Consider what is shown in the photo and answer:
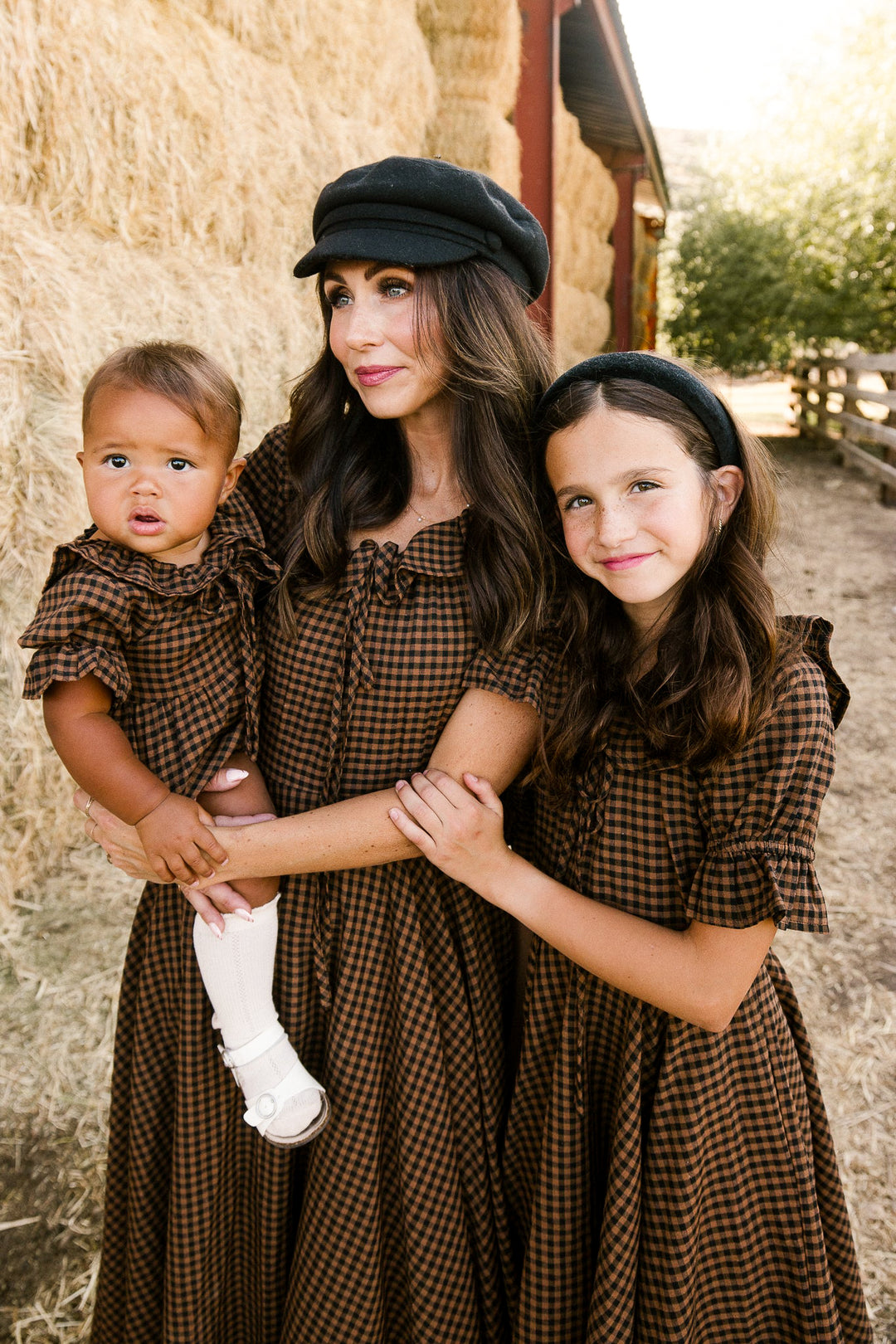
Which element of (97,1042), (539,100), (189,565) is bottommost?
(97,1042)

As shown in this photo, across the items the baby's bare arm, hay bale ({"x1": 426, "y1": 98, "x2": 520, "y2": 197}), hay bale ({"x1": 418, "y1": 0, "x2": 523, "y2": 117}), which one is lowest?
the baby's bare arm

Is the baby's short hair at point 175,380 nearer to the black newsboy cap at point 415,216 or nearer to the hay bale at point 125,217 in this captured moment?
the black newsboy cap at point 415,216

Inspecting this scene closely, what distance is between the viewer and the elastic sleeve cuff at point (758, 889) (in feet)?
4.79

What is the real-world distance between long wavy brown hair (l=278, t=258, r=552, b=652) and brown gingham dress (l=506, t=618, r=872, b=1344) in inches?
12.7

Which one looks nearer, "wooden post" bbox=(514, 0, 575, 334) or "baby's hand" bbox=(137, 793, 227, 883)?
"baby's hand" bbox=(137, 793, 227, 883)

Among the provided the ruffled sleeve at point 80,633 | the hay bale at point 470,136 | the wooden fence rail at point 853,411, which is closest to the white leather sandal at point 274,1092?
the ruffled sleeve at point 80,633

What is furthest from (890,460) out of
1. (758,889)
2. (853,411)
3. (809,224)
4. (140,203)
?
(758,889)

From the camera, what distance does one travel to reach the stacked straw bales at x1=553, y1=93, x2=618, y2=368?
856 cm

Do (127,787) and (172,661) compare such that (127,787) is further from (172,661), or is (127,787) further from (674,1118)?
(674,1118)

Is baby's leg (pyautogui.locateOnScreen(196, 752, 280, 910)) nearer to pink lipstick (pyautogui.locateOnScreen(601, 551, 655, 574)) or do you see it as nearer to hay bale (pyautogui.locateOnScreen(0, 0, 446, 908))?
pink lipstick (pyautogui.locateOnScreen(601, 551, 655, 574))

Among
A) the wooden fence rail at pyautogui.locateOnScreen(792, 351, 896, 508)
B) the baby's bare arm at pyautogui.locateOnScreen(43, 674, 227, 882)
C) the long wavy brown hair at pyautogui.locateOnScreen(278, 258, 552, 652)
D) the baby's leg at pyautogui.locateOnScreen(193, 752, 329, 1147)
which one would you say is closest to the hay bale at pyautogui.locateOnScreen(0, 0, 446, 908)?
the long wavy brown hair at pyautogui.locateOnScreen(278, 258, 552, 652)

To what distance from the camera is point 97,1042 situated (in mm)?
3141

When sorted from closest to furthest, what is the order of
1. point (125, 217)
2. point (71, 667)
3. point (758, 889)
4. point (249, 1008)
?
point (758, 889), point (71, 667), point (249, 1008), point (125, 217)

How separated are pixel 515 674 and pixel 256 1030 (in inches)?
30.8
